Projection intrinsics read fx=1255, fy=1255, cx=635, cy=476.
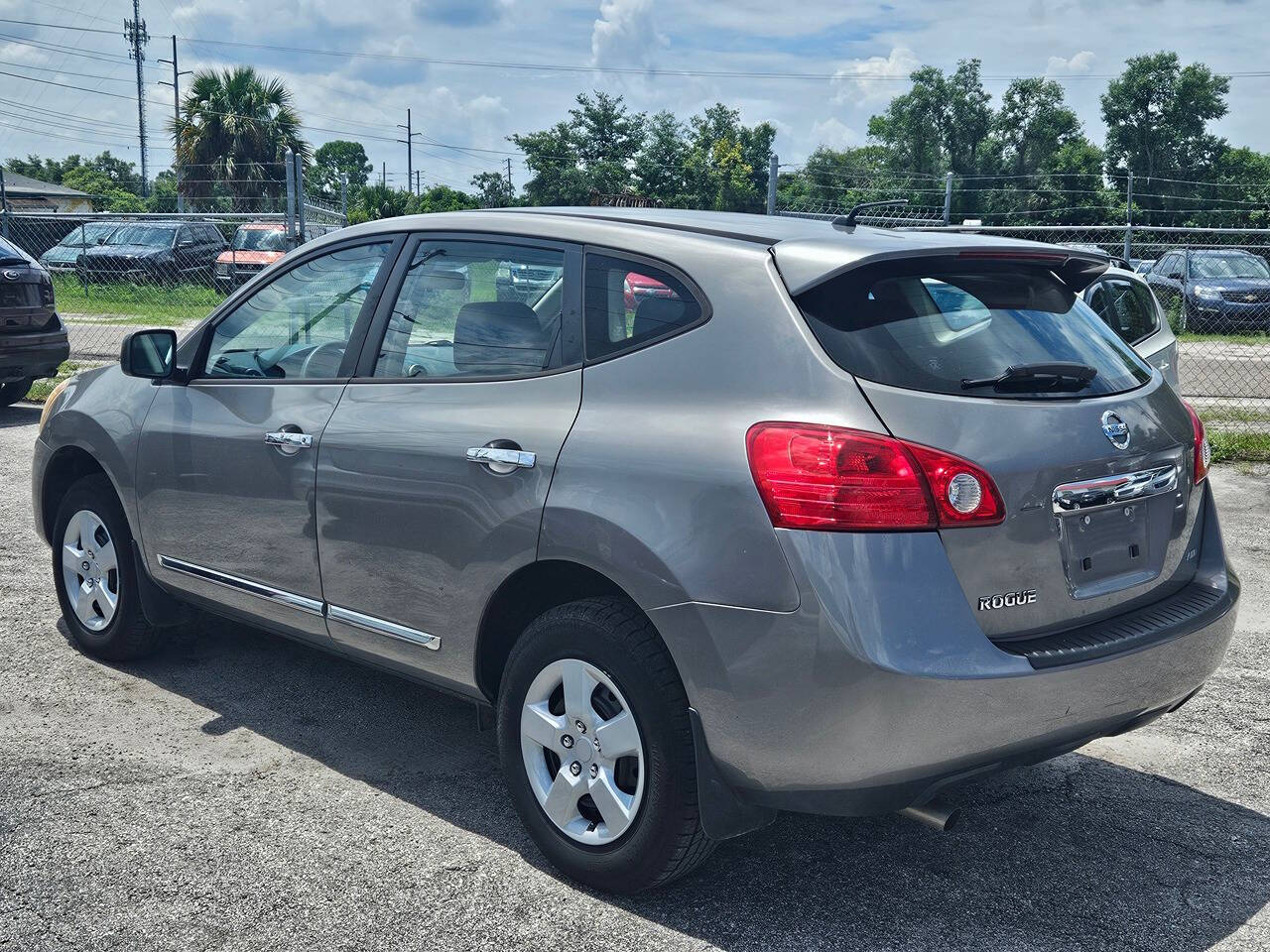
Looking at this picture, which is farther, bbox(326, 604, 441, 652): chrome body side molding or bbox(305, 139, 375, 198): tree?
bbox(305, 139, 375, 198): tree

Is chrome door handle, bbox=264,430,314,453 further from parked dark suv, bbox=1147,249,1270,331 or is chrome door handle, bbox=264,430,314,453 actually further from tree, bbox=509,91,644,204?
tree, bbox=509,91,644,204

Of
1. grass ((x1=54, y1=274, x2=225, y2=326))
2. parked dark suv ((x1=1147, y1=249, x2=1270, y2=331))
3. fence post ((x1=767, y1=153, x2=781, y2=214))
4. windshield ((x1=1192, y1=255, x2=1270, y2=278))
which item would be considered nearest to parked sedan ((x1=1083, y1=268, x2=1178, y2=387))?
fence post ((x1=767, y1=153, x2=781, y2=214))

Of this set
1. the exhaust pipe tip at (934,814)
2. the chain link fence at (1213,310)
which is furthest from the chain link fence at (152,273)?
the exhaust pipe tip at (934,814)

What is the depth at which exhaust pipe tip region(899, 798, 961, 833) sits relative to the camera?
287 cm

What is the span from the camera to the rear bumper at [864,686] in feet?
8.67

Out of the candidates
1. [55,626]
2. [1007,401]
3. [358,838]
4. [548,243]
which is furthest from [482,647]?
[55,626]

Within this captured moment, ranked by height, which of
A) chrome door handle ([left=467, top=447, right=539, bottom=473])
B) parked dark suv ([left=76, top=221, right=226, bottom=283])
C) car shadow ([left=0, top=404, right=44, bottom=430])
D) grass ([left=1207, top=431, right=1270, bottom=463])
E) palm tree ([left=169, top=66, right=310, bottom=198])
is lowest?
car shadow ([left=0, top=404, right=44, bottom=430])

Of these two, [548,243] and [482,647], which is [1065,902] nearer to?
[482,647]

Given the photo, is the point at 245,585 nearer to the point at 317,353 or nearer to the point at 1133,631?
the point at 317,353

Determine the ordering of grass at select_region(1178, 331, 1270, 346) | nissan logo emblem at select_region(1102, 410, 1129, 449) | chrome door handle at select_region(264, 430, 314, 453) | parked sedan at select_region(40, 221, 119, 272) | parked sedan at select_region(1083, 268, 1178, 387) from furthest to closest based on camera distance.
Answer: parked sedan at select_region(40, 221, 119, 272) < grass at select_region(1178, 331, 1270, 346) < parked sedan at select_region(1083, 268, 1178, 387) < chrome door handle at select_region(264, 430, 314, 453) < nissan logo emblem at select_region(1102, 410, 1129, 449)

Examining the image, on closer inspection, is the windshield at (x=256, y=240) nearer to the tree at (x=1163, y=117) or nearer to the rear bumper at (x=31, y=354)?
the rear bumper at (x=31, y=354)

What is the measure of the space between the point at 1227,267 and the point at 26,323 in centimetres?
1657

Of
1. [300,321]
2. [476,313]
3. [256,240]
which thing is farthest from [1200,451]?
[256,240]

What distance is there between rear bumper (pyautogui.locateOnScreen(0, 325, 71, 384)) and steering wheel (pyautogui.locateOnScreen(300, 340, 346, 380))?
25.8 ft
